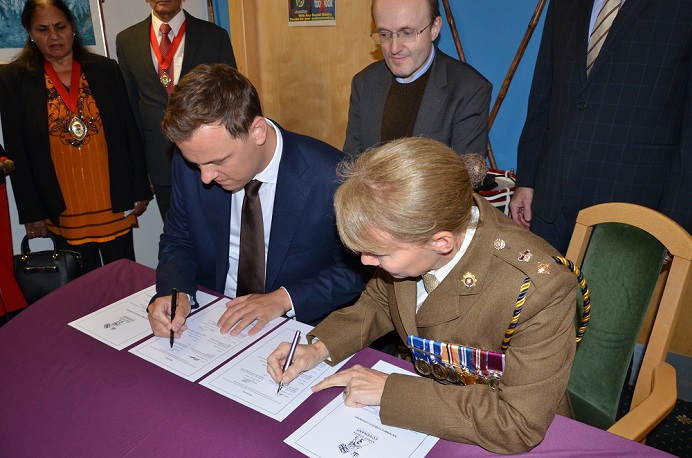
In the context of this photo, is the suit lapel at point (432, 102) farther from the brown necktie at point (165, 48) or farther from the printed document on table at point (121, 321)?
the brown necktie at point (165, 48)

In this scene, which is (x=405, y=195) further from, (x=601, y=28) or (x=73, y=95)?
(x=73, y=95)

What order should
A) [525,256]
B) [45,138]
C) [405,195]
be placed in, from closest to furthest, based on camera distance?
[405,195] → [525,256] → [45,138]

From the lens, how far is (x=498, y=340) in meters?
1.24

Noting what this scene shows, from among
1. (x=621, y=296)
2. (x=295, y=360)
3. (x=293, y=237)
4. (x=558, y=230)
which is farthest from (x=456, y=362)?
(x=558, y=230)

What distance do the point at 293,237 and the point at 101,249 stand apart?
6.97 ft

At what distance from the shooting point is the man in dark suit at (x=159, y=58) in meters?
3.38

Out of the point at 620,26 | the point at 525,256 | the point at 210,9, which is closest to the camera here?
the point at 525,256

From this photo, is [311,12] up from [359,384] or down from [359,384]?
up

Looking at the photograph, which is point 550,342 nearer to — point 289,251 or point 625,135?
point 289,251

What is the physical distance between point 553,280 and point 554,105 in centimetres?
145

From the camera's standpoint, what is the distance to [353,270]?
1.89 m

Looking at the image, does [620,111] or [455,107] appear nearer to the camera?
[620,111]

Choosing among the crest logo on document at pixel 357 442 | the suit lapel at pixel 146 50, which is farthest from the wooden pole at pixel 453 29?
the crest logo on document at pixel 357 442

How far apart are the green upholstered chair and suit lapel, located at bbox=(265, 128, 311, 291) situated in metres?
0.90
